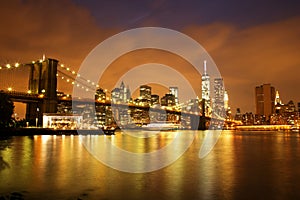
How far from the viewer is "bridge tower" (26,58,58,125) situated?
43.3 metres

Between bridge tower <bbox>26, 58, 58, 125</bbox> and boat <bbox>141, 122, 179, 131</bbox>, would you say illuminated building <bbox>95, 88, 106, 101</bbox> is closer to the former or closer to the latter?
bridge tower <bbox>26, 58, 58, 125</bbox>

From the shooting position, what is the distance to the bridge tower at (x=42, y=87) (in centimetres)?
4334

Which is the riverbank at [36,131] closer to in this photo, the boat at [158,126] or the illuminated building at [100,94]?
the illuminated building at [100,94]

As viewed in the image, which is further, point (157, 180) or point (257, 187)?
point (157, 180)

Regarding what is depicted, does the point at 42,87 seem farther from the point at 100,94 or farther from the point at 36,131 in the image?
the point at 100,94

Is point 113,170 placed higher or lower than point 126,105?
lower

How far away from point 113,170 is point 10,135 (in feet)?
97.9

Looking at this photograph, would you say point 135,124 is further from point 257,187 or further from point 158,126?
point 257,187

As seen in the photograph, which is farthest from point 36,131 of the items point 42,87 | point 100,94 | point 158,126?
point 158,126

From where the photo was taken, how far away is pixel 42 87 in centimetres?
4553

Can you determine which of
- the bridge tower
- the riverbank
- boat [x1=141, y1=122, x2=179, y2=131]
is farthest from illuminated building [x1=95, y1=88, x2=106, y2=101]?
boat [x1=141, y1=122, x2=179, y2=131]

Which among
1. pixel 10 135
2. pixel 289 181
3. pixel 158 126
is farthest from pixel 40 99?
pixel 158 126

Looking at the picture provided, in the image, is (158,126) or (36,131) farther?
(158,126)

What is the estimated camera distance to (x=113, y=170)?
35.8ft
